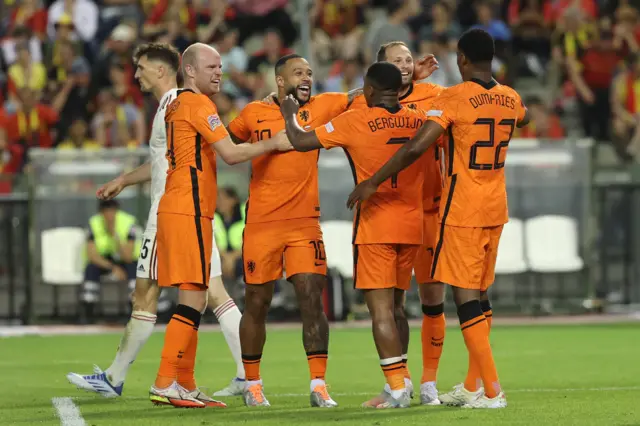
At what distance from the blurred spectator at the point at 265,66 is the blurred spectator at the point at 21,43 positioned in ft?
11.2

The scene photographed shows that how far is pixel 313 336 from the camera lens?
378 inches

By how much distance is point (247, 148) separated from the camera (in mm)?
9352

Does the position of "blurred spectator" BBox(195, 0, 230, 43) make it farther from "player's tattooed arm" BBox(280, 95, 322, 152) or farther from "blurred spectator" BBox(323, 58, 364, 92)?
"player's tattooed arm" BBox(280, 95, 322, 152)

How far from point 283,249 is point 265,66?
1264 cm

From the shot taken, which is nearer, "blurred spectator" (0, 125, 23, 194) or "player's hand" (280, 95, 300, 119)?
"player's hand" (280, 95, 300, 119)

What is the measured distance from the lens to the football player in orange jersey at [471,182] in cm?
906

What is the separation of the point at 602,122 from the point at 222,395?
12362 millimetres

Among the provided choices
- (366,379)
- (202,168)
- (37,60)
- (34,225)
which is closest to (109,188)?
(202,168)

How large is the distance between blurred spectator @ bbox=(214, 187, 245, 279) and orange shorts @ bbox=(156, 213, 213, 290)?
8451 millimetres

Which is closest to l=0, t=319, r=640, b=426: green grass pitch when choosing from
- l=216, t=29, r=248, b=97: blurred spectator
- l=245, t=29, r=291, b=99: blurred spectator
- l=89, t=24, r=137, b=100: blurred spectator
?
l=245, t=29, r=291, b=99: blurred spectator

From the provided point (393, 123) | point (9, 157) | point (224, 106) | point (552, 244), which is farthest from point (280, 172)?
point (9, 157)

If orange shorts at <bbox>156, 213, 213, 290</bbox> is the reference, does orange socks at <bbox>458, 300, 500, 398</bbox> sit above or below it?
below

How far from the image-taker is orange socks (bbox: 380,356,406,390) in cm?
918

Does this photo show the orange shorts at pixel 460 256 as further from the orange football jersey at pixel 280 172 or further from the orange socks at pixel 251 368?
the orange socks at pixel 251 368
